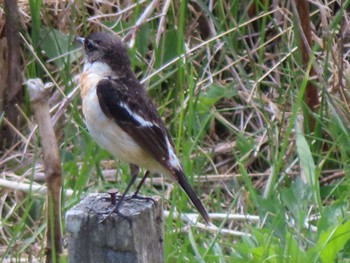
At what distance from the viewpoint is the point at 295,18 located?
532 cm

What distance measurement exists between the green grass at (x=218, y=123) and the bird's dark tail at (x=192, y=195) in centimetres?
36

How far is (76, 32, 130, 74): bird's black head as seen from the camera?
429 cm

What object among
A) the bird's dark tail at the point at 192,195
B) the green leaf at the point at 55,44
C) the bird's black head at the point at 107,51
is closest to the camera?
the bird's dark tail at the point at 192,195

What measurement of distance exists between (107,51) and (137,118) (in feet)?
1.39

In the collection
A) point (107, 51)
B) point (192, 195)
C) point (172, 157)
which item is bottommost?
point (192, 195)

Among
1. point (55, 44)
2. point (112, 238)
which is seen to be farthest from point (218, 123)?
point (112, 238)

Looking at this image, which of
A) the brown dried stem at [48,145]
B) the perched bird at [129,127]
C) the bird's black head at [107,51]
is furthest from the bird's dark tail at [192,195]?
the brown dried stem at [48,145]

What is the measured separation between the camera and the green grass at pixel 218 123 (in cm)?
460

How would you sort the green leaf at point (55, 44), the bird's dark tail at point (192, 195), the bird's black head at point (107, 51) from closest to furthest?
the bird's dark tail at point (192, 195), the bird's black head at point (107, 51), the green leaf at point (55, 44)

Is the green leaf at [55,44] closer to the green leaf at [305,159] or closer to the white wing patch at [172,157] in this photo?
the green leaf at [305,159]

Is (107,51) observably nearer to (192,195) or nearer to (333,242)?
(192,195)

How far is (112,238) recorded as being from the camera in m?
3.11

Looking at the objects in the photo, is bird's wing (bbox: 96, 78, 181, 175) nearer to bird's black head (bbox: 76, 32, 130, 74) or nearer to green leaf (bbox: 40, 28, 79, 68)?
bird's black head (bbox: 76, 32, 130, 74)

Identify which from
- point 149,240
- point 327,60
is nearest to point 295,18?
point 327,60
